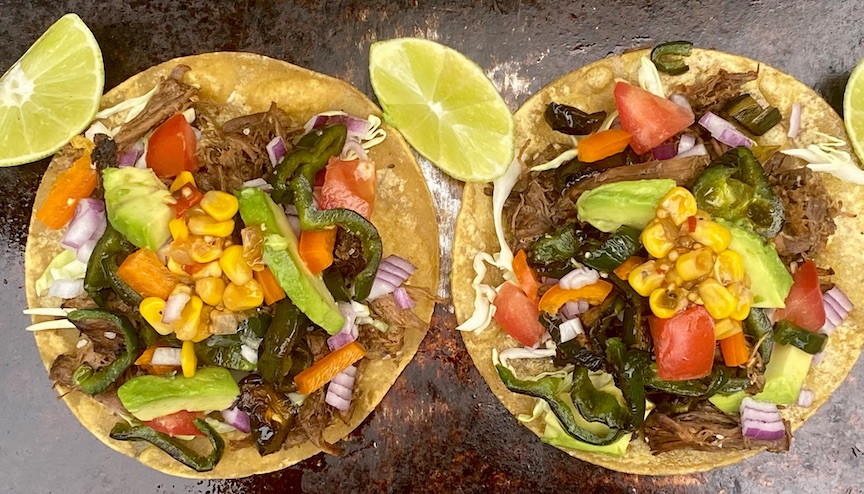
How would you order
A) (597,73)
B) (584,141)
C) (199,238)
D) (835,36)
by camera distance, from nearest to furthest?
(199,238) < (584,141) < (597,73) < (835,36)

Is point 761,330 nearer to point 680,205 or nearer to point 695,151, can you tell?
point 680,205

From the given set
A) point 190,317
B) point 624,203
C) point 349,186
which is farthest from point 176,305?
point 624,203

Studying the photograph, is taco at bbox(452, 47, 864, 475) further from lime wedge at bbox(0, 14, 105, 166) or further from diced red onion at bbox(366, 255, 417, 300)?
lime wedge at bbox(0, 14, 105, 166)

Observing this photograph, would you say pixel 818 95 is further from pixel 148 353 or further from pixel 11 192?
pixel 11 192

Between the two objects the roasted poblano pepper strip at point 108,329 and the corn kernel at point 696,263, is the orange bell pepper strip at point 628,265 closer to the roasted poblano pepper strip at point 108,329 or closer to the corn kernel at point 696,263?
the corn kernel at point 696,263

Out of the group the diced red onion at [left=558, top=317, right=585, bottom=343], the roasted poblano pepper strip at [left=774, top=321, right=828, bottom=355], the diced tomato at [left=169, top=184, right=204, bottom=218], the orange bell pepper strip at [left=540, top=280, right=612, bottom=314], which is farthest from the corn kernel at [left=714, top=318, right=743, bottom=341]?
the diced tomato at [left=169, top=184, right=204, bottom=218]

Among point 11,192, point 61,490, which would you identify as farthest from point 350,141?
point 61,490
